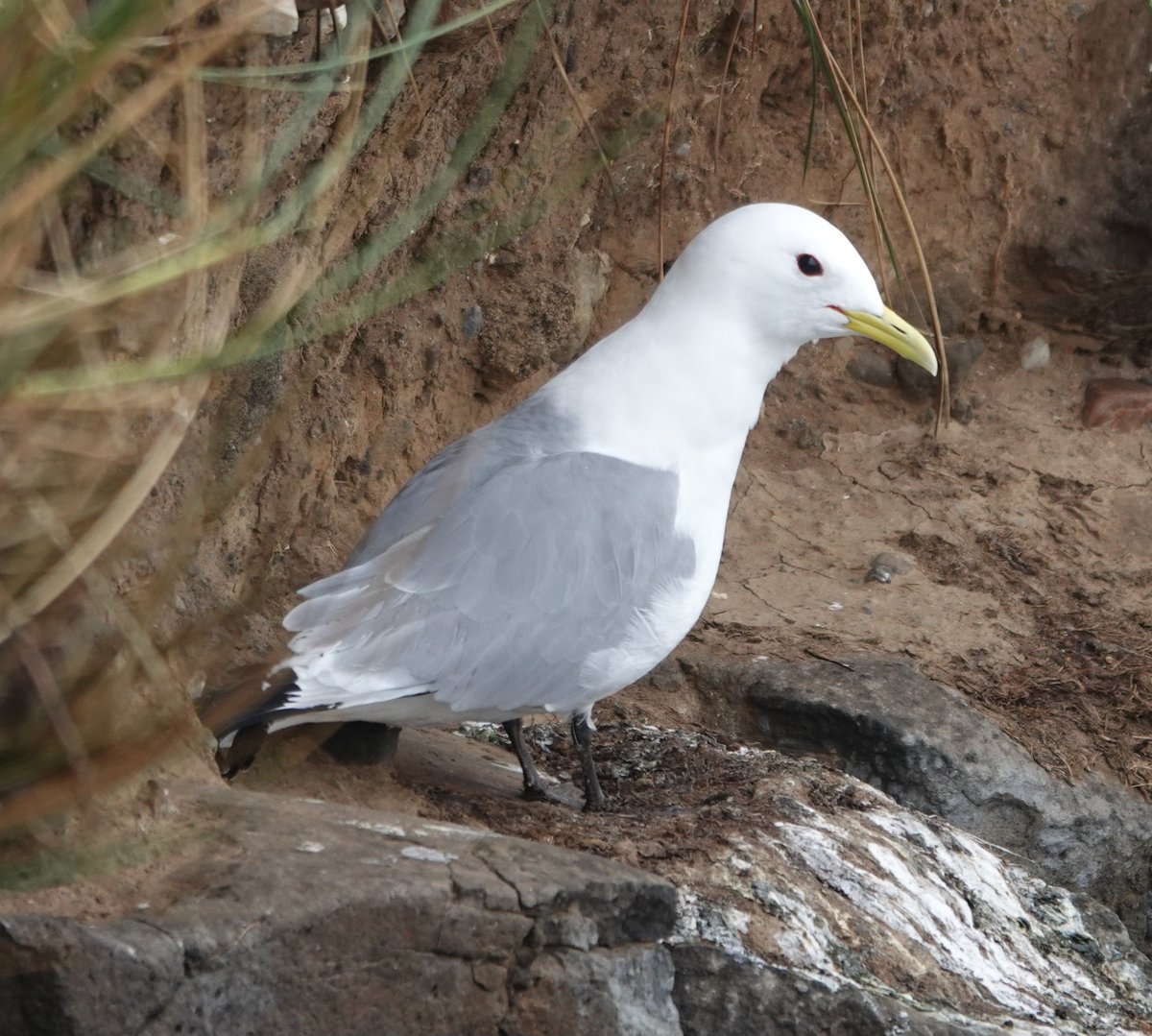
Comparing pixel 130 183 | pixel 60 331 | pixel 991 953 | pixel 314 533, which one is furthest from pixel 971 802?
pixel 60 331

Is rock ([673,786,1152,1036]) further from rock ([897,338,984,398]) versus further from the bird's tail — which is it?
rock ([897,338,984,398])

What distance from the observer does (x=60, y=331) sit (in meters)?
1.76

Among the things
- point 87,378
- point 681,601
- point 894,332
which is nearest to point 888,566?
point 894,332

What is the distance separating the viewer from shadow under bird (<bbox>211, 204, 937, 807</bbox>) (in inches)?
119

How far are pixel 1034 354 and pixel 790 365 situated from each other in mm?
936

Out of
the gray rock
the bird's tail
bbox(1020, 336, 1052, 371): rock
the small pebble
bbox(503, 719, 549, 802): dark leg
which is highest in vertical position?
bbox(1020, 336, 1052, 371): rock

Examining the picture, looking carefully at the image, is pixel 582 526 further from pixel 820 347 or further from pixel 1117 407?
pixel 1117 407

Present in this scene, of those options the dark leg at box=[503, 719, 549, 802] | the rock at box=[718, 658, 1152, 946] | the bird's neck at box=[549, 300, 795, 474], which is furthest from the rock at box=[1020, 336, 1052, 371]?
the dark leg at box=[503, 719, 549, 802]

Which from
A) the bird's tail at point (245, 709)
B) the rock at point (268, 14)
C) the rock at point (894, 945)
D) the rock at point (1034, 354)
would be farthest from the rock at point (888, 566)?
the rock at point (268, 14)

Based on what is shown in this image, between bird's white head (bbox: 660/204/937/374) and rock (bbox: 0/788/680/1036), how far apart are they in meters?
1.45

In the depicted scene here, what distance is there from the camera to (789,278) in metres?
3.47

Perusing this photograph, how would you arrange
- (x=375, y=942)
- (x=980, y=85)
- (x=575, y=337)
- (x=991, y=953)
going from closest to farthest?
(x=375, y=942)
(x=991, y=953)
(x=575, y=337)
(x=980, y=85)

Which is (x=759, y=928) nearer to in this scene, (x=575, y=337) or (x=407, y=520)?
(x=407, y=520)

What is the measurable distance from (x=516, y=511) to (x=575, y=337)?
2.12m
